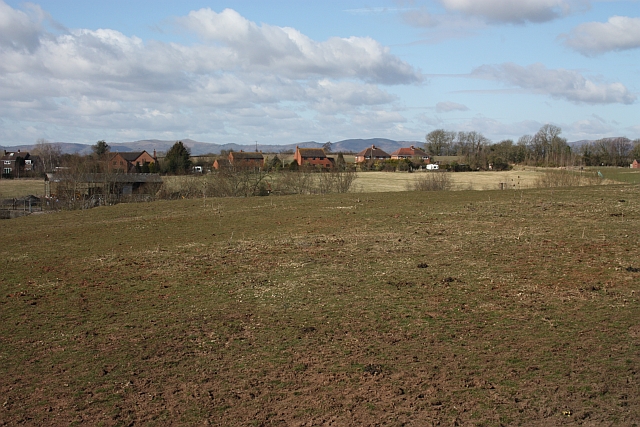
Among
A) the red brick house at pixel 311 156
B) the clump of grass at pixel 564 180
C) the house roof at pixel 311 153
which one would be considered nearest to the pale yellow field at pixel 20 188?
the red brick house at pixel 311 156

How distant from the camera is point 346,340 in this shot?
9164 mm

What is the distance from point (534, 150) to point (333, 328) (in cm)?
12834

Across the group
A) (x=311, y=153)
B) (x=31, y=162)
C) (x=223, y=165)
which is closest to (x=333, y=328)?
(x=223, y=165)

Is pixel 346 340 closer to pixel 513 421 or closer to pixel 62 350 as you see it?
pixel 513 421

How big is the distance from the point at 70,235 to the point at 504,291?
18.3m

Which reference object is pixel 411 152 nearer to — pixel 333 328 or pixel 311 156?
pixel 311 156

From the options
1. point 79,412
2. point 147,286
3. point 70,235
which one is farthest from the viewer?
point 70,235

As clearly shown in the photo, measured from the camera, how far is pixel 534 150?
12706cm

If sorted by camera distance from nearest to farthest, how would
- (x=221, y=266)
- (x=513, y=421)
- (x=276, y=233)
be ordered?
(x=513, y=421), (x=221, y=266), (x=276, y=233)

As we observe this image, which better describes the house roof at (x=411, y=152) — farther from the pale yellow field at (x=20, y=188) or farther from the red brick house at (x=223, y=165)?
the pale yellow field at (x=20, y=188)

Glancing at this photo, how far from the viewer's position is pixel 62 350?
9.14 metres

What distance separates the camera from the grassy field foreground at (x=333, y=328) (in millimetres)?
6887

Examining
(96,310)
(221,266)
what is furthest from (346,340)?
(221,266)

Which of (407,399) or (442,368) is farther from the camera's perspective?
(442,368)
